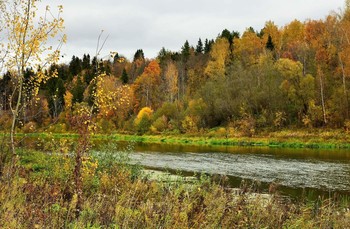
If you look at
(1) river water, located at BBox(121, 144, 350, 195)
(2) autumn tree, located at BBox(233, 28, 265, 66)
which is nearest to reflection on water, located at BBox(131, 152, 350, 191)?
(1) river water, located at BBox(121, 144, 350, 195)

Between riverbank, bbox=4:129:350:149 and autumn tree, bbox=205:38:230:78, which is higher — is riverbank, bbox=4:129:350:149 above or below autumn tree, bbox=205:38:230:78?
below

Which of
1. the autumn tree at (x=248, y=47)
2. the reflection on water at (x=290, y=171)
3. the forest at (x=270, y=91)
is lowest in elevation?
the reflection on water at (x=290, y=171)

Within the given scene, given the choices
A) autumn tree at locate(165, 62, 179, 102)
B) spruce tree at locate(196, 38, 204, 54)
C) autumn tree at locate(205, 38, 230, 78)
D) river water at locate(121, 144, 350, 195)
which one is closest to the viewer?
river water at locate(121, 144, 350, 195)

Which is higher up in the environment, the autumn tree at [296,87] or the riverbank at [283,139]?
the autumn tree at [296,87]

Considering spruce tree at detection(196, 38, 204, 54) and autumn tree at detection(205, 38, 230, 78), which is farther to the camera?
spruce tree at detection(196, 38, 204, 54)

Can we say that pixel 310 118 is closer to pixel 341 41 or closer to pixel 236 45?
pixel 341 41

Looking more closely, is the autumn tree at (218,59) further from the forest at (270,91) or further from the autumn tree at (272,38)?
the autumn tree at (272,38)

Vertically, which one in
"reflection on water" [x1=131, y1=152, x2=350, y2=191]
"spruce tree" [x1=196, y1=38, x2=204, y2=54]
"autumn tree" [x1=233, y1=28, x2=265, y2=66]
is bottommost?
"reflection on water" [x1=131, y1=152, x2=350, y2=191]

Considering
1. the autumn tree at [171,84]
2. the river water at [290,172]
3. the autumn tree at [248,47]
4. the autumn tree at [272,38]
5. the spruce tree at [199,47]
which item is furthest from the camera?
the spruce tree at [199,47]

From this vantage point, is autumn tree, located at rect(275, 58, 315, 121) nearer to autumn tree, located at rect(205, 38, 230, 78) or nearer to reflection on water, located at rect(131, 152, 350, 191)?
autumn tree, located at rect(205, 38, 230, 78)

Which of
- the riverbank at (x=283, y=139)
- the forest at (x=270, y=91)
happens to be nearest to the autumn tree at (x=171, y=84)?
the forest at (x=270, y=91)

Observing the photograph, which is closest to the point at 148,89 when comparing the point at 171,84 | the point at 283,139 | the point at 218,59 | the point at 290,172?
the point at 171,84

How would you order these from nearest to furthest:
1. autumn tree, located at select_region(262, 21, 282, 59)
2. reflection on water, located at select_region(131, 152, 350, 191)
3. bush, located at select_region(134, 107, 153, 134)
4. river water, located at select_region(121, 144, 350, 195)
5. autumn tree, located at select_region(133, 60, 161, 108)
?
river water, located at select_region(121, 144, 350, 195) → reflection on water, located at select_region(131, 152, 350, 191) → bush, located at select_region(134, 107, 153, 134) → autumn tree, located at select_region(262, 21, 282, 59) → autumn tree, located at select_region(133, 60, 161, 108)

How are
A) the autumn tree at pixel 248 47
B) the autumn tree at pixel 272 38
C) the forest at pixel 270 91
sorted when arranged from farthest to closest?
the autumn tree at pixel 248 47 → the autumn tree at pixel 272 38 → the forest at pixel 270 91
